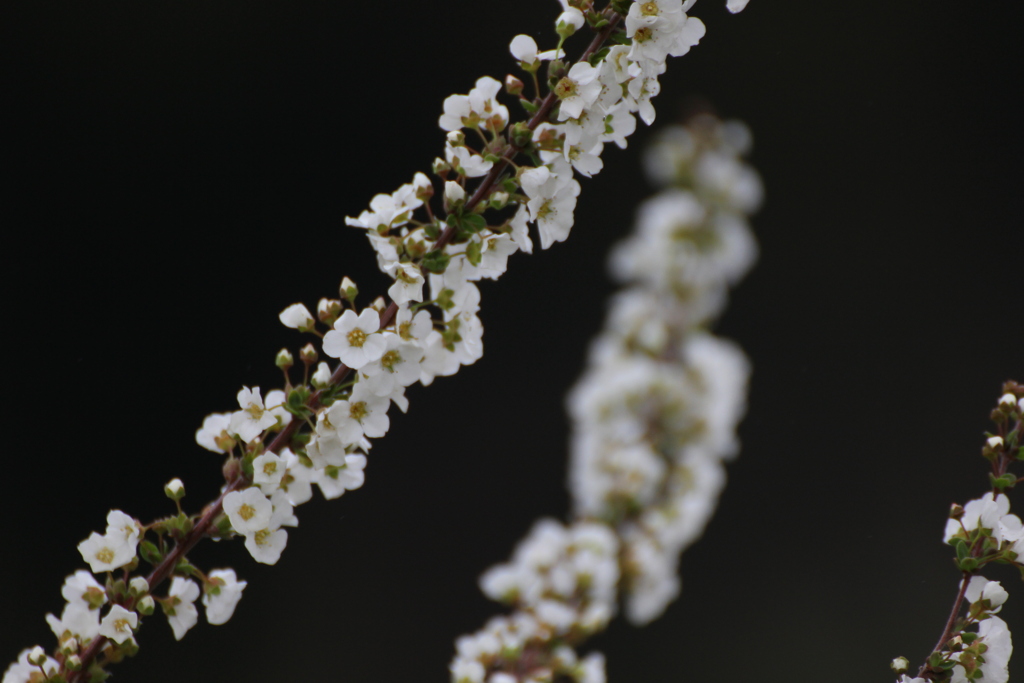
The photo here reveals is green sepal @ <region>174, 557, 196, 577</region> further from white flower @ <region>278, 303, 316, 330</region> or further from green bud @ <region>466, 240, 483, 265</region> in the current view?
green bud @ <region>466, 240, 483, 265</region>

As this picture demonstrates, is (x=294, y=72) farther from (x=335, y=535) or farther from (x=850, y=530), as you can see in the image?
(x=850, y=530)

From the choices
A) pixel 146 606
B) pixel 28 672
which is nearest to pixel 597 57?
pixel 146 606

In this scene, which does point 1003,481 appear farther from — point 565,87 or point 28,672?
point 28,672

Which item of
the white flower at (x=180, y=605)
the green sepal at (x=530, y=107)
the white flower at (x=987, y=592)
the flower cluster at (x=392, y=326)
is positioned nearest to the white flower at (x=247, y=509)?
Result: the flower cluster at (x=392, y=326)

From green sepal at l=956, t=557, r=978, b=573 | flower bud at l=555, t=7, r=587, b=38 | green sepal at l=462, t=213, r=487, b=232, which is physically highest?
flower bud at l=555, t=7, r=587, b=38

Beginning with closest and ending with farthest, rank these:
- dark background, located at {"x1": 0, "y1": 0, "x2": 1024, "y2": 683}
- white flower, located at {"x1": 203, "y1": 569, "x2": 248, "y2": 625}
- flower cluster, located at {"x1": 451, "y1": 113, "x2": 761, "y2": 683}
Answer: white flower, located at {"x1": 203, "y1": 569, "x2": 248, "y2": 625} → flower cluster, located at {"x1": 451, "y1": 113, "x2": 761, "y2": 683} → dark background, located at {"x1": 0, "y1": 0, "x2": 1024, "y2": 683}

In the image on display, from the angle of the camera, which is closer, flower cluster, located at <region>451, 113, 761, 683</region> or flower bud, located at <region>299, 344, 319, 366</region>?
flower bud, located at <region>299, 344, 319, 366</region>

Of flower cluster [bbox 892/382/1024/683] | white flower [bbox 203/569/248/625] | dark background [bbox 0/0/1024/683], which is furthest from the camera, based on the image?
dark background [bbox 0/0/1024/683]

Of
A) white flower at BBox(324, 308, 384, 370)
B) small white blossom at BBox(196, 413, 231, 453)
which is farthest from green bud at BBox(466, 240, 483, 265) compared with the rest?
small white blossom at BBox(196, 413, 231, 453)
